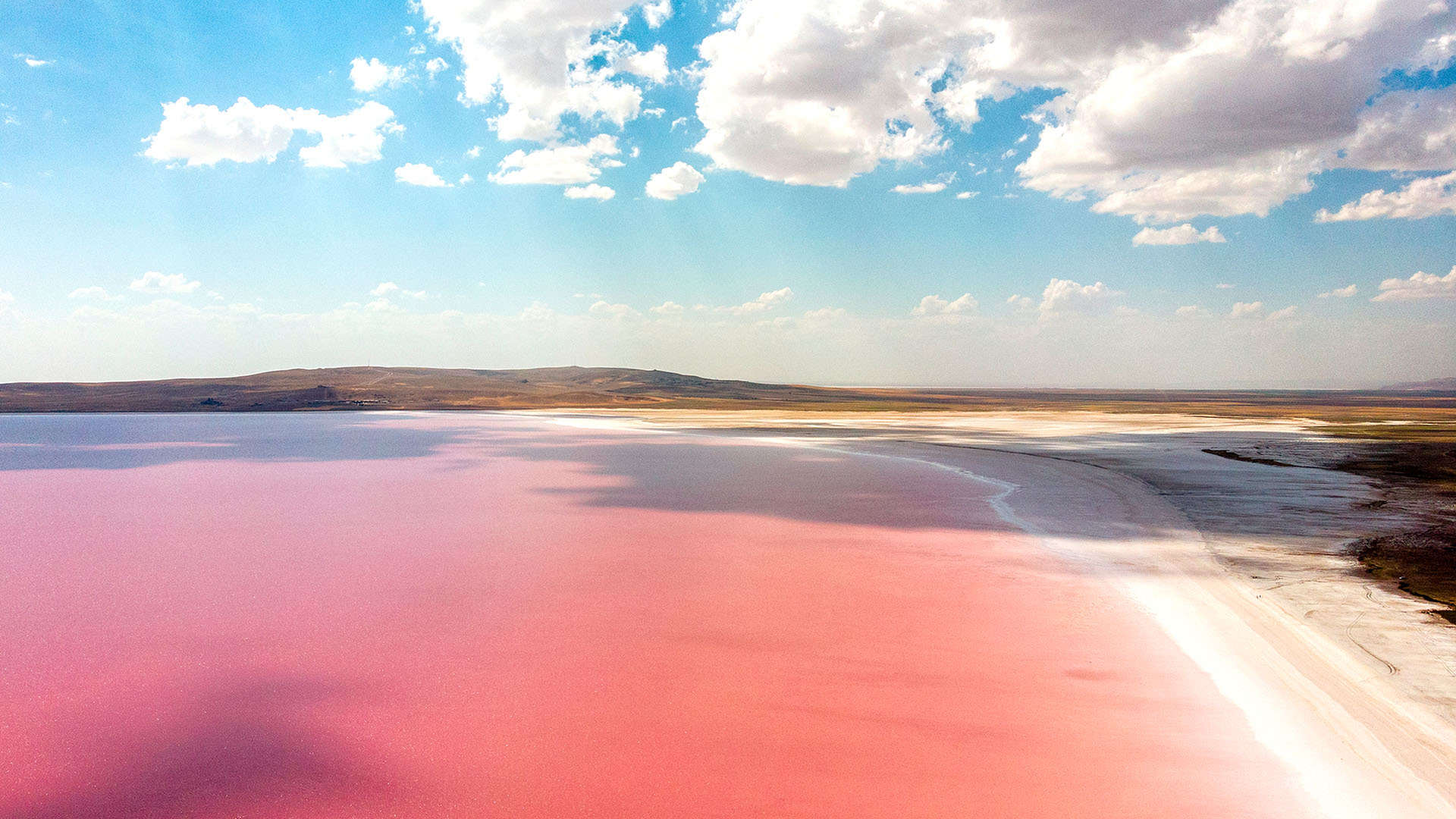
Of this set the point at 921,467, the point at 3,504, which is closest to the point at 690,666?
the point at 921,467

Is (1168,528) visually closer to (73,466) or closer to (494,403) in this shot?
(73,466)

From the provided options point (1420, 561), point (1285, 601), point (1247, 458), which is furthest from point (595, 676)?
point (1247, 458)

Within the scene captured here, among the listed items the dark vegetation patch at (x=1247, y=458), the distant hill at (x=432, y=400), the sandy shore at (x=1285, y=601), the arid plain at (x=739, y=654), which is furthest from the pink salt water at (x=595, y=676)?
the distant hill at (x=432, y=400)

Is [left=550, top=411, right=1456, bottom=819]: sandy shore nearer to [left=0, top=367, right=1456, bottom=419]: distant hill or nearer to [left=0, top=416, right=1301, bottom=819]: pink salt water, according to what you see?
[left=0, top=416, right=1301, bottom=819]: pink salt water

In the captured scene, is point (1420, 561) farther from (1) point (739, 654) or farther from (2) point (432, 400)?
(2) point (432, 400)

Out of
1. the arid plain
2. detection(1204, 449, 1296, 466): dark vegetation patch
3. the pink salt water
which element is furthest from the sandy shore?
detection(1204, 449, 1296, 466): dark vegetation patch

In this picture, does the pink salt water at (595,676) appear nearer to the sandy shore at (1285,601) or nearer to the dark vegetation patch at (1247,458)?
the sandy shore at (1285,601)
